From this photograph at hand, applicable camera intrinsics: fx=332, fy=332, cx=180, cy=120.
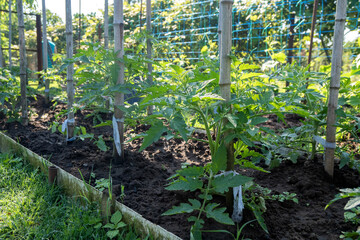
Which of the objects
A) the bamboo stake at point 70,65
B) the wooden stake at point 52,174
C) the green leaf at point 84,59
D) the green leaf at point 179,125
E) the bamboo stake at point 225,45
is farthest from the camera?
the bamboo stake at point 70,65

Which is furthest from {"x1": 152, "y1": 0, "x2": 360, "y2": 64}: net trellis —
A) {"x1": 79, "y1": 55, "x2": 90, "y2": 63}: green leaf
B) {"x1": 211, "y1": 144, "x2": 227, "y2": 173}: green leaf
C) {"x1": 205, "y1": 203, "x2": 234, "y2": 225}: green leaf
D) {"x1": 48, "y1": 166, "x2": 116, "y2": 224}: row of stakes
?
{"x1": 205, "y1": 203, "x2": 234, "y2": 225}: green leaf

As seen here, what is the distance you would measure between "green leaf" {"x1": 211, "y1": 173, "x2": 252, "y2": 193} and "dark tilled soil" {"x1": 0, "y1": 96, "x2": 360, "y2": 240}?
349mm

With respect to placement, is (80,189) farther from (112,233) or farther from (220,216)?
(220,216)

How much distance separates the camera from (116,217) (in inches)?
83.1

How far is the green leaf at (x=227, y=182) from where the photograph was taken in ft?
5.32

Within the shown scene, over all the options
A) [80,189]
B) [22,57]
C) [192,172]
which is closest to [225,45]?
[192,172]

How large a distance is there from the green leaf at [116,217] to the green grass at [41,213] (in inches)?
3.1

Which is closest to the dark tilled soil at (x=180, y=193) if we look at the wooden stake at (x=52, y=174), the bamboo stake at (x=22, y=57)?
the wooden stake at (x=52, y=174)

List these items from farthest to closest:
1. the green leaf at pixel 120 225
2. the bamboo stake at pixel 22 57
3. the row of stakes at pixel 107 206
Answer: the bamboo stake at pixel 22 57 < the row of stakes at pixel 107 206 < the green leaf at pixel 120 225

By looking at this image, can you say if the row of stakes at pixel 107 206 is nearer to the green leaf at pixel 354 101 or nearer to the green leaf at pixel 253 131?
the green leaf at pixel 253 131

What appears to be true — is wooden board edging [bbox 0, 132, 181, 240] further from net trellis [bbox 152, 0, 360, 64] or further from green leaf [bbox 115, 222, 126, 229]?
net trellis [bbox 152, 0, 360, 64]

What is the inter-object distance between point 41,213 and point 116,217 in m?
0.71

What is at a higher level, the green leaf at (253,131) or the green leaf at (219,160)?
the green leaf at (253,131)

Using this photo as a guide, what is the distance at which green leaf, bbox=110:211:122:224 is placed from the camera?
2.10 m
